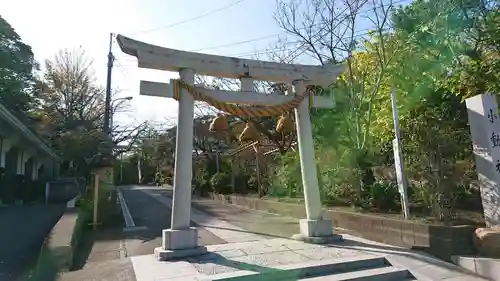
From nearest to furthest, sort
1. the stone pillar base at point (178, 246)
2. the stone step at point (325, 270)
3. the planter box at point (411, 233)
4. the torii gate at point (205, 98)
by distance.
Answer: the stone step at point (325, 270) < the planter box at point (411, 233) < the stone pillar base at point (178, 246) < the torii gate at point (205, 98)

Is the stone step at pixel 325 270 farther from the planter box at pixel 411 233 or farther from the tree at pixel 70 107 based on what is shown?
the tree at pixel 70 107

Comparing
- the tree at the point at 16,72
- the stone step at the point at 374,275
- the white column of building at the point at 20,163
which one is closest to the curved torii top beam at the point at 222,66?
the stone step at the point at 374,275

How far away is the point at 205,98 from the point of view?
686 centimetres

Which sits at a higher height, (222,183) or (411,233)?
(222,183)

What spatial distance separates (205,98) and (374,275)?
4214 mm

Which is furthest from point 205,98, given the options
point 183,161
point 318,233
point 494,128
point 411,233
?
point 494,128

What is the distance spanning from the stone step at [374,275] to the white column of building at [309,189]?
160 cm

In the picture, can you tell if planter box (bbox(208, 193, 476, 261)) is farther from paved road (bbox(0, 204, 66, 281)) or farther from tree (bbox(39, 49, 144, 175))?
tree (bbox(39, 49, 144, 175))

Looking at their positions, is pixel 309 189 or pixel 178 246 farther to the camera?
pixel 309 189

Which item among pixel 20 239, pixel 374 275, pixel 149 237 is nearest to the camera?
pixel 374 275

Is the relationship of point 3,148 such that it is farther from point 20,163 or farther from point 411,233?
point 411,233

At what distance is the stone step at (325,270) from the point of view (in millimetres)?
5163

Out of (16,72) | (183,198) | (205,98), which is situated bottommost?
(183,198)

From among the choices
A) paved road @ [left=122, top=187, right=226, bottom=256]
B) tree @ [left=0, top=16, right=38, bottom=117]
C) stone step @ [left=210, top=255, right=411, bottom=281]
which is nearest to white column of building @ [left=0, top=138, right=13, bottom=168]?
tree @ [left=0, top=16, right=38, bottom=117]
